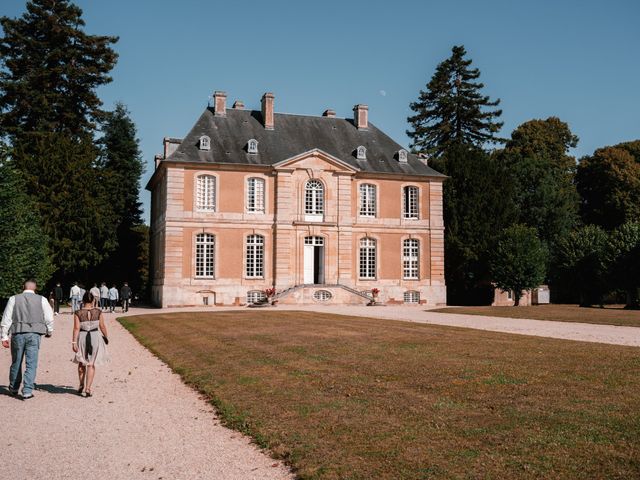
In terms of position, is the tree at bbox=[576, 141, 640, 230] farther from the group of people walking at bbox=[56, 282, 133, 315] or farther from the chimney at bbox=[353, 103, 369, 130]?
the group of people walking at bbox=[56, 282, 133, 315]

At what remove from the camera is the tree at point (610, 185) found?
43.7 metres

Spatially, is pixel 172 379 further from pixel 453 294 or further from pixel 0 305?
pixel 453 294

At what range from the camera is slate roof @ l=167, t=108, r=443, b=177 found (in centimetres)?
3391

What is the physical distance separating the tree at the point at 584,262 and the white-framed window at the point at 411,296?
8407 millimetres

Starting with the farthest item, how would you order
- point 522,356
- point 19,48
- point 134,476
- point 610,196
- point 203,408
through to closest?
1. point 610,196
2. point 19,48
3. point 522,356
4. point 203,408
5. point 134,476

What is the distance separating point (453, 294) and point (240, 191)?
14.1m

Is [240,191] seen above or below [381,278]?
above

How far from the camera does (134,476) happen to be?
5402mm

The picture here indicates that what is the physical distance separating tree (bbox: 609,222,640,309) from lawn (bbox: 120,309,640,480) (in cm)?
2075

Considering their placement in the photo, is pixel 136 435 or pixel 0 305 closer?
pixel 136 435

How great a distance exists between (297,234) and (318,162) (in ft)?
12.3

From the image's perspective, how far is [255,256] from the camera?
3394 centimetres

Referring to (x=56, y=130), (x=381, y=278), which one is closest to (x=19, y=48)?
(x=56, y=130)

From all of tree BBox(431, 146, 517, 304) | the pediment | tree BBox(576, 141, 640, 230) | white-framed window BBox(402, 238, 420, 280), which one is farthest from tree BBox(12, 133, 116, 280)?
tree BBox(576, 141, 640, 230)
